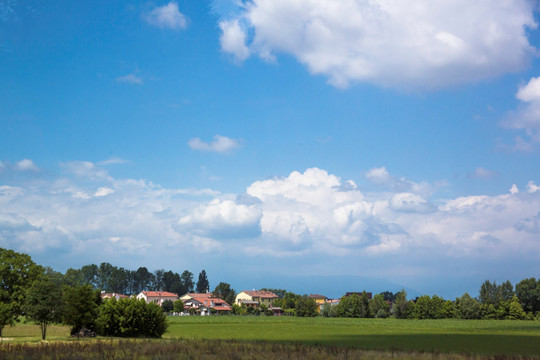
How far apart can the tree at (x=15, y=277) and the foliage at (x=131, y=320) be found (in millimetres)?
9163

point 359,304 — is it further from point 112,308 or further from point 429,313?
point 112,308

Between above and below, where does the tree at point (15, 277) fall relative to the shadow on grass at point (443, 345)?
above

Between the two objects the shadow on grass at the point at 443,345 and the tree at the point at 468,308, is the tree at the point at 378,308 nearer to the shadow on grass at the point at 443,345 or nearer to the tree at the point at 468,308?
the tree at the point at 468,308

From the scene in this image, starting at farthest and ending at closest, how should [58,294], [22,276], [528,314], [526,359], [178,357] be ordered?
1. [528,314]
2. [22,276]
3. [58,294]
4. [526,359]
5. [178,357]

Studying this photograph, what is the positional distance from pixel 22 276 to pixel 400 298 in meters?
110

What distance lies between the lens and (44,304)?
4141 centimetres

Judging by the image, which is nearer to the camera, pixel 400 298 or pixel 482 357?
pixel 482 357

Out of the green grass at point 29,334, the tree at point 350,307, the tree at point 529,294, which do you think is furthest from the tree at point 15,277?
the tree at point 529,294

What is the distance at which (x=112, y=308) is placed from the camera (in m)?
50.6

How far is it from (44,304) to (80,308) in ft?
19.2

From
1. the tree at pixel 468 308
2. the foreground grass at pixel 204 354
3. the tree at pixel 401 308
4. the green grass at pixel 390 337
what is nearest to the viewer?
the foreground grass at pixel 204 354

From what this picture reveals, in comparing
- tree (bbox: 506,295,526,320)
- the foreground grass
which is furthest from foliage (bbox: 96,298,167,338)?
tree (bbox: 506,295,526,320)

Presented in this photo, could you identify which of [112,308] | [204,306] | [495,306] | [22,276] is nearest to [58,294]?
[112,308]

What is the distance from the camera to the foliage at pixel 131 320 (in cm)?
4969
